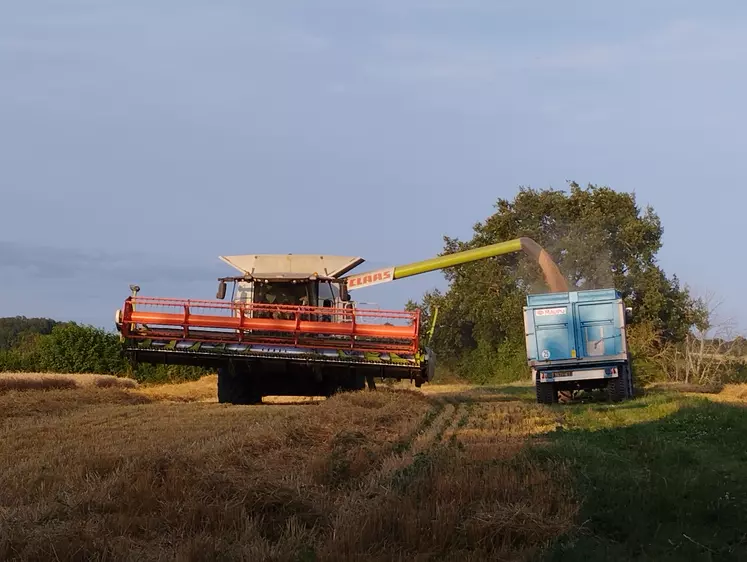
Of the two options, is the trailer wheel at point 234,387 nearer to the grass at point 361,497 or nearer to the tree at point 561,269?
the grass at point 361,497

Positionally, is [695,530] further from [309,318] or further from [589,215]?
[589,215]

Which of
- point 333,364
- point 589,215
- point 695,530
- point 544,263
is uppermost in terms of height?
point 589,215

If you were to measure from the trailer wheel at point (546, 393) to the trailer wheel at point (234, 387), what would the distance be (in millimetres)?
6397

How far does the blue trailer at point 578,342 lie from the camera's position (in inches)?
784

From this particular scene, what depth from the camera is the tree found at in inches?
1642

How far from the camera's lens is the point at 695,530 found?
6426mm

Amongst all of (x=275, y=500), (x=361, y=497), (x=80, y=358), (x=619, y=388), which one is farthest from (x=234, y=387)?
(x=80, y=358)

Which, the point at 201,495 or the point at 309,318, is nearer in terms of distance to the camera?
the point at 201,495

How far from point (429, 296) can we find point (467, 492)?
4198 cm

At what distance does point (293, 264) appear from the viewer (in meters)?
19.8

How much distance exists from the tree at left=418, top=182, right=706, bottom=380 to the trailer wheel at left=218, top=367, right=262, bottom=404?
70.6ft

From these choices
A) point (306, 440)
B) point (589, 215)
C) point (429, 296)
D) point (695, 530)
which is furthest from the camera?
point (429, 296)

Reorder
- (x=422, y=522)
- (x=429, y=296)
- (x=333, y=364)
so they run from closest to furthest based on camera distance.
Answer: (x=422, y=522) < (x=333, y=364) < (x=429, y=296)

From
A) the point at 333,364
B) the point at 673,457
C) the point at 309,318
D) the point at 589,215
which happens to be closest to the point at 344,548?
the point at 673,457
